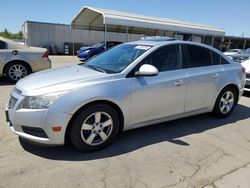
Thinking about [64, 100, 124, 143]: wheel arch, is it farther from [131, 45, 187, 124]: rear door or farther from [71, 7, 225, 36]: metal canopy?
[71, 7, 225, 36]: metal canopy

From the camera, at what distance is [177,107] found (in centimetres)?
388

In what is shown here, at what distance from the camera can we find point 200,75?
13.3 ft

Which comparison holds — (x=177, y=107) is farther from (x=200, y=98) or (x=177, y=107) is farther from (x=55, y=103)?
(x=55, y=103)

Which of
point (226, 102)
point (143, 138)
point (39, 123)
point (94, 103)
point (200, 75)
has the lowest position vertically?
point (143, 138)

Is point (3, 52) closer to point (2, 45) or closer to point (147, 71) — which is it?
point (2, 45)

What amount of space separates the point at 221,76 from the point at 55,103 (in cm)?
319

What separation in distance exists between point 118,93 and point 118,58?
3.01ft

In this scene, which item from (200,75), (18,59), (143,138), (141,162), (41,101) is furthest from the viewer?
(18,59)

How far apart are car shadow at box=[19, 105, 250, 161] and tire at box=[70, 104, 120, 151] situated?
0.13 metres

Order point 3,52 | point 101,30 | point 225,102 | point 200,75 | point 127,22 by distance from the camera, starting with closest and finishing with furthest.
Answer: point 200,75, point 225,102, point 3,52, point 127,22, point 101,30

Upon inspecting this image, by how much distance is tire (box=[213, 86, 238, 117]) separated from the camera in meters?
4.57

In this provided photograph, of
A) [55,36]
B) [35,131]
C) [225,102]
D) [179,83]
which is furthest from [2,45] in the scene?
[55,36]

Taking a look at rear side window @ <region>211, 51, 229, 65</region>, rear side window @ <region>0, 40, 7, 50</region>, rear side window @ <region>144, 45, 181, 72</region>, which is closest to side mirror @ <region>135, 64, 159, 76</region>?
rear side window @ <region>144, 45, 181, 72</region>

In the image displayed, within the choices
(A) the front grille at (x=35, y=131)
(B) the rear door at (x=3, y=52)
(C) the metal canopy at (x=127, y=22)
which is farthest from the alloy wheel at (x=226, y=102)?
(C) the metal canopy at (x=127, y=22)
